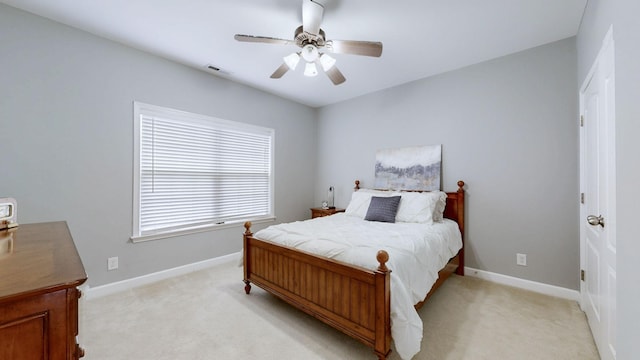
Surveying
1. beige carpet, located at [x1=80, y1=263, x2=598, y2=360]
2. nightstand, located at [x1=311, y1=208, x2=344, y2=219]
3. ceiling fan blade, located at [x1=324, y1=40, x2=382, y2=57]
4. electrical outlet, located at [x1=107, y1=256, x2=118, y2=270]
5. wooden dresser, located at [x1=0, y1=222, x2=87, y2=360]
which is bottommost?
beige carpet, located at [x1=80, y1=263, x2=598, y2=360]

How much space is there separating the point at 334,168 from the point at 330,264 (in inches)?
114

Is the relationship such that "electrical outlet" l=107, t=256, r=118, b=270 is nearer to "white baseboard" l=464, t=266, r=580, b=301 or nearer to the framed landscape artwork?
the framed landscape artwork

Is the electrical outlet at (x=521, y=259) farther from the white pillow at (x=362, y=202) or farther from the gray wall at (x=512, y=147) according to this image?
the white pillow at (x=362, y=202)

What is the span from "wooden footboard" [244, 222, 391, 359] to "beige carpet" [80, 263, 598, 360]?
0.20 m

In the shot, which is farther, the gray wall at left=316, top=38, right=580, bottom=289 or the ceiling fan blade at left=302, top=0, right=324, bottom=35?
the gray wall at left=316, top=38, right=580, bottom=289

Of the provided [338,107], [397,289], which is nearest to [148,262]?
[397,289]

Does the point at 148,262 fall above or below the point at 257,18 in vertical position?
below

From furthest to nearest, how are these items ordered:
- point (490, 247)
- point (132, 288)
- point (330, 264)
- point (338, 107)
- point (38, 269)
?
point (338, 107)
point (490, 247)
point (132, 288)
point (330, 264)
point (38, 269)

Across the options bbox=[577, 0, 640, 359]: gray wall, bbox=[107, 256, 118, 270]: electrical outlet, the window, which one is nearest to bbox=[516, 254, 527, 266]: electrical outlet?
bbox=[577, 0, 640, 359]: gray wall

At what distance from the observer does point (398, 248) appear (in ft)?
6.37

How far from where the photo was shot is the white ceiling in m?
2.09

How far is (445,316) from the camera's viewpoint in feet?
7.28

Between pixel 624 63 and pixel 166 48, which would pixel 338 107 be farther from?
pixel 624 63

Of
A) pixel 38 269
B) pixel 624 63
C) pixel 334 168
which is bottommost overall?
pixel 38 269
